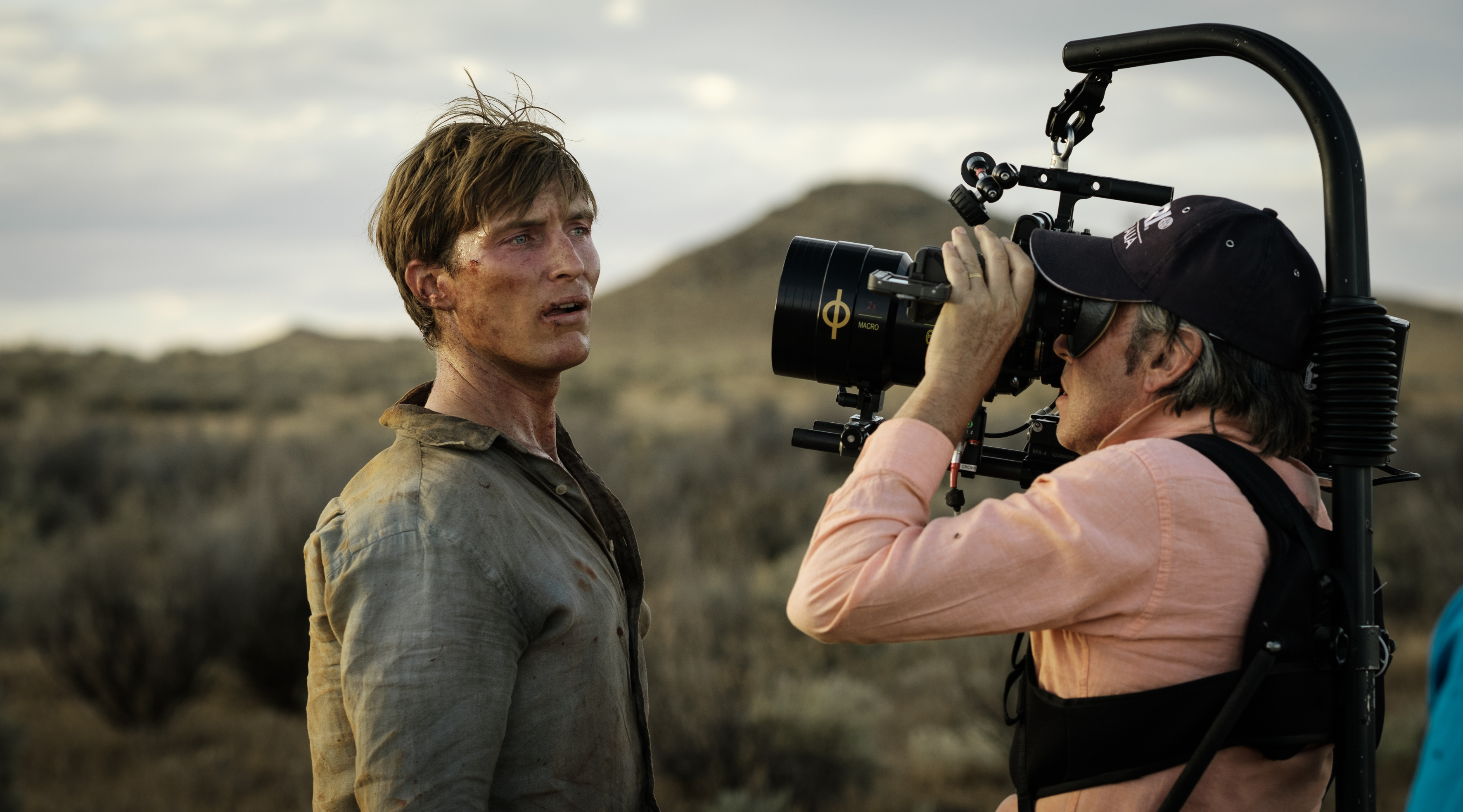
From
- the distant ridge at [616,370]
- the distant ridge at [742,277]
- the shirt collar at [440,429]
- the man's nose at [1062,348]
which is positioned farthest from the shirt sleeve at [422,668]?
the distant ridge at [742,277]

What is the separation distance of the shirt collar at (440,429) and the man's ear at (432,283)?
231mm

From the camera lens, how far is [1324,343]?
1.80 metres

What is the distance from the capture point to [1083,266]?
76.9 inches

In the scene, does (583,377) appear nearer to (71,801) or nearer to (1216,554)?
(71,801)

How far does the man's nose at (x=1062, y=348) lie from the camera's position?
6.56 feet

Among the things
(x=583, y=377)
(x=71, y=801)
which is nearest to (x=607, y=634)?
(x=71, y=801)

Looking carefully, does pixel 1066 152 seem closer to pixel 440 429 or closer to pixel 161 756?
pixel 440 429

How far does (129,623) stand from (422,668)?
6.11 meters

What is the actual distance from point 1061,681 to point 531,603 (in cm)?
97

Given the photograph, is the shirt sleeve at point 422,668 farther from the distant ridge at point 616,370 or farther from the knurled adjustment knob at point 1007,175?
the distant ridge at point 616,370

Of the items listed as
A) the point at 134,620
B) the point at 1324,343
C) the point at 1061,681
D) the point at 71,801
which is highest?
the point at 1324,343

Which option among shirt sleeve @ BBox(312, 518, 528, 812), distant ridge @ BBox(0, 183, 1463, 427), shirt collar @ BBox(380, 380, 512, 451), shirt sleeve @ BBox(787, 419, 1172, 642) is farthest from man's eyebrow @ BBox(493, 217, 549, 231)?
distant ridge @ BBox(0, 183, 1463, 427)

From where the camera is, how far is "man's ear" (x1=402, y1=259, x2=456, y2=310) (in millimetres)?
2102

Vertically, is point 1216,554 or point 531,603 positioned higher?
point 1216,554
